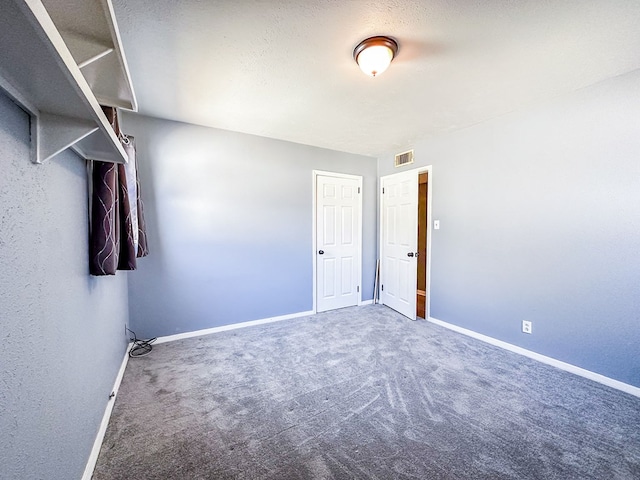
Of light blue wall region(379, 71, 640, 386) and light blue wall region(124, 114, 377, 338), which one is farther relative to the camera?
light blue wall region(124, 114, 377, 338)

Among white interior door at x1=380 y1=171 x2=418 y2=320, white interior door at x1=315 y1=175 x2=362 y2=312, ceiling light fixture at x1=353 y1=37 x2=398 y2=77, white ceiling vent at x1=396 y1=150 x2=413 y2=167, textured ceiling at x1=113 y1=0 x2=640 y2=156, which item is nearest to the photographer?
textured ceiling at x1=113 y1=0 x2=640 y2=156

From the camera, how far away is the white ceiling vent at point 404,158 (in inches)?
146

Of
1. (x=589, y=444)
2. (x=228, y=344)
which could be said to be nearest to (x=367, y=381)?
(x=589, y=444)

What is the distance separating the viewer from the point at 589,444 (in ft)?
5.05

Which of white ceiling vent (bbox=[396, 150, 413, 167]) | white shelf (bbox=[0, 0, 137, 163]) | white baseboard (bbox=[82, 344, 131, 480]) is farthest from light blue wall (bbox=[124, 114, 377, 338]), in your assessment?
white shelf (bbox=[0, 0, 137, 163])

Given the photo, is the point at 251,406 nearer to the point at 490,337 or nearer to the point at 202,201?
the point at 202,201

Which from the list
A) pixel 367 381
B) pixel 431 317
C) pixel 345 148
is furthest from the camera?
pixel 345 148

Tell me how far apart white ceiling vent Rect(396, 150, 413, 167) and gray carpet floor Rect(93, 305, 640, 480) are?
2.48 m

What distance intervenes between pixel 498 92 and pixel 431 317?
264 centimetres

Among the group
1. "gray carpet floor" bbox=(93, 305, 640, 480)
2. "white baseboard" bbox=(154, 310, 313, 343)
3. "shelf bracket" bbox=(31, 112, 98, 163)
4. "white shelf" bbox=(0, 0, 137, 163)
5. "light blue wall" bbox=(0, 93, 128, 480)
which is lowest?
"gray carpet floor" bbox=(93, 305, 640, 480)

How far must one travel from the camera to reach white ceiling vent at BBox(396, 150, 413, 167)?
371 cm

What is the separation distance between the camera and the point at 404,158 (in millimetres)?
3816

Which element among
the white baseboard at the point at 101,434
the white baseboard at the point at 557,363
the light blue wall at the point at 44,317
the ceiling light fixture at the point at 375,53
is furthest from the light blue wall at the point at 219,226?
the white baseboard at the point at 557,363

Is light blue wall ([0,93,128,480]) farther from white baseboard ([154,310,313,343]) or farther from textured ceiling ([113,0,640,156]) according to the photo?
white baseboard ([154,310,313,343])
